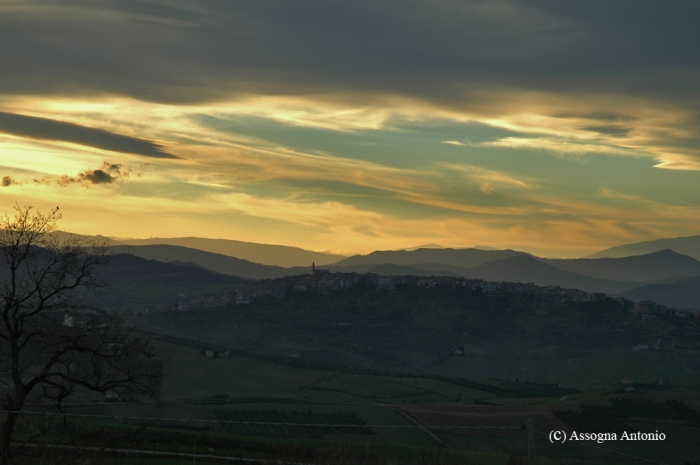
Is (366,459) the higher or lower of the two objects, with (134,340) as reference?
lower

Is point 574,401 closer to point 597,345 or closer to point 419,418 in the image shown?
point 419,418

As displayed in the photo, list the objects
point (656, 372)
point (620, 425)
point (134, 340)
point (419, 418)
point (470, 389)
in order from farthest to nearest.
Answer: point (656, 372)
point (470, 389)
point (620, 425)
point (419, 418)
point (134, 340)

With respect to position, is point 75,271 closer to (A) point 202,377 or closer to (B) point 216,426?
(B) point 216,426

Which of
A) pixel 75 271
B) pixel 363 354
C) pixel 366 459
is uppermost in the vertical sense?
pixel 75 271

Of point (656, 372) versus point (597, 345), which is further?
point (597, 345)

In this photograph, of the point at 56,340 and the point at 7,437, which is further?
the point at 56,340

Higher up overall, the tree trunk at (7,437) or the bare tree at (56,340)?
the bare tree at (56,340)

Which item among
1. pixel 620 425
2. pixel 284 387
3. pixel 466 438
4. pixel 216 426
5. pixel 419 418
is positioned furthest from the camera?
pixel 284 387

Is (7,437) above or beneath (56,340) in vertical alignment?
beneath

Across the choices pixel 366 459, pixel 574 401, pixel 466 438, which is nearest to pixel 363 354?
pixel 574 401

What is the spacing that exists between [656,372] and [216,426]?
109944 millimetres

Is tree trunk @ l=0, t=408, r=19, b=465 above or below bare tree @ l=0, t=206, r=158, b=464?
below

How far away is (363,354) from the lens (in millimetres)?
190250

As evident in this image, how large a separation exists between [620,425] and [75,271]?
69.8 meters
